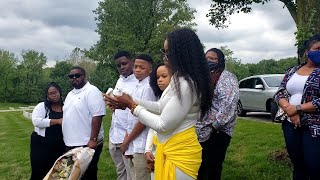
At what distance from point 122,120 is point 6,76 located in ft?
220

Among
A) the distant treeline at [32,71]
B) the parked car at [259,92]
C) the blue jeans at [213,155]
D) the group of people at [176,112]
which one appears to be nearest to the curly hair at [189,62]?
the group of people at [176,112]

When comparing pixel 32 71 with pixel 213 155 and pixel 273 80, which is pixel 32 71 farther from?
pixel 213 155

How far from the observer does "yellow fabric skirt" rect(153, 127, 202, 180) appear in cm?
279

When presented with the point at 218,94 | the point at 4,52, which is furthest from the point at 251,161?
the point at 4,52

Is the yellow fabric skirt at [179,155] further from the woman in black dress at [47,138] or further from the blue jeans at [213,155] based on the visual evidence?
the woman in black dress at [47,138]

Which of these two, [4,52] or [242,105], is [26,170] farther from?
[4,52]

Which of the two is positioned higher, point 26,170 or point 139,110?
point 139,110

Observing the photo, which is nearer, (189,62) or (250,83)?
(189,62)

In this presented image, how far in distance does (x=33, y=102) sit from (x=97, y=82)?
763 inches

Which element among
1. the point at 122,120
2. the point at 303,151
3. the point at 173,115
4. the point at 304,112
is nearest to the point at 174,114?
the point at 173,115

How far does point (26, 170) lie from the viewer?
7758 millimetres

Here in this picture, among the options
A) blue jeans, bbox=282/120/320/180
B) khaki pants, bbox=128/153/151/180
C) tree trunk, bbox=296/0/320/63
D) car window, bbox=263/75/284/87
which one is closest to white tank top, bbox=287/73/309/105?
blue jeans, bbox=282/120/320/180

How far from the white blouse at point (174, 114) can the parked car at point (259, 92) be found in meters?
9.85

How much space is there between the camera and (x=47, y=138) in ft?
17.2
